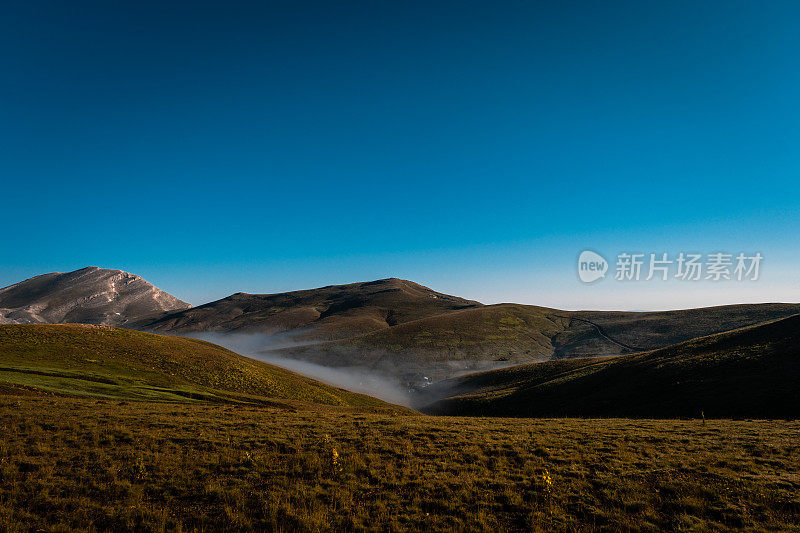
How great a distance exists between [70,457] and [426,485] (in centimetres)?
1559

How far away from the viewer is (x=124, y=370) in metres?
43.9

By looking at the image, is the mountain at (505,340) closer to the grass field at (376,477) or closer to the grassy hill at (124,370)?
the grassy hill at (124,370)

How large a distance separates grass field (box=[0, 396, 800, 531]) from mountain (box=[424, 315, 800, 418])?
1486cm

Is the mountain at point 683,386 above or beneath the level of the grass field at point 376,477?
beneath

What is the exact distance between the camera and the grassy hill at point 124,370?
33531 mm

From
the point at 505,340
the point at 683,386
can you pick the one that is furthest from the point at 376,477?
the point at 505,340

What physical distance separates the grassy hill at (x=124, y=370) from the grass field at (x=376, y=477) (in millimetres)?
12484

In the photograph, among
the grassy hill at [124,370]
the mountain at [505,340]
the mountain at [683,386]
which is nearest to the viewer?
the grassy hill at [124,370]

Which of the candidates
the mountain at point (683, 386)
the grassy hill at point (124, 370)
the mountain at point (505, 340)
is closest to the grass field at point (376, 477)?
the grassy hill at point (124, 370)

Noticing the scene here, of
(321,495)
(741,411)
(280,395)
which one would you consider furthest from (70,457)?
(741,411)

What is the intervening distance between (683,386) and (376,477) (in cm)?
4743

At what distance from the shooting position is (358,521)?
1070 centimetres

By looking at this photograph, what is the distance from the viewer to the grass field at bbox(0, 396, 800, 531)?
10.8 meters

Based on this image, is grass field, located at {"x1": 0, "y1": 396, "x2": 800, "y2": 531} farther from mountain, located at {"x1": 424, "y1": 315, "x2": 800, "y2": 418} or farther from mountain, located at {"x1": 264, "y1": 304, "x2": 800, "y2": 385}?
mountain, located at {"x1": 264, "y1": 304, "x2": 800, "y2": 385}
